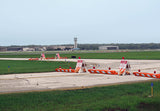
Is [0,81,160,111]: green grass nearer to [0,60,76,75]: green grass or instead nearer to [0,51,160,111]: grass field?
[0,51,160,111]: grass field

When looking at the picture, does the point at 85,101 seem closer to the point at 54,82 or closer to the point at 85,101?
the point at 85,101

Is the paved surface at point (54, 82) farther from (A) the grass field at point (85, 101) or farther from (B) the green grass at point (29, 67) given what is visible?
(B) the green grass at point (29, 67)

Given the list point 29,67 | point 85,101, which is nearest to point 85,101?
point 85,101

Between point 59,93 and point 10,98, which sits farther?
point 59,93

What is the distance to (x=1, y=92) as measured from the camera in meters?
19.8

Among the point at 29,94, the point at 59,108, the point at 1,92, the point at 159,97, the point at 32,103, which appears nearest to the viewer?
the point at 59,108

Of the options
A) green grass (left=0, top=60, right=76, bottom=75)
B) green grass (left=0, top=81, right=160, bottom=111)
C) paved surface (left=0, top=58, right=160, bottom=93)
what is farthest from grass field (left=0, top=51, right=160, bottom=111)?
green grass (left=0, top=60, right=76, bottom=75)

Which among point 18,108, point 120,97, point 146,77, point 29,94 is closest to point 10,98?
point 29,94

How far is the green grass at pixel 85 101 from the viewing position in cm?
1447

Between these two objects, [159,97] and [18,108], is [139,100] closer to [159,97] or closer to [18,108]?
[159,97]

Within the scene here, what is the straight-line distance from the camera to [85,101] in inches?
623

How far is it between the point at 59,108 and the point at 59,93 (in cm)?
424

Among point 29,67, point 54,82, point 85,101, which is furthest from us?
point 29,67

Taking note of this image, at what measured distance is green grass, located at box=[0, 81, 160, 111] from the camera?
14.5m
